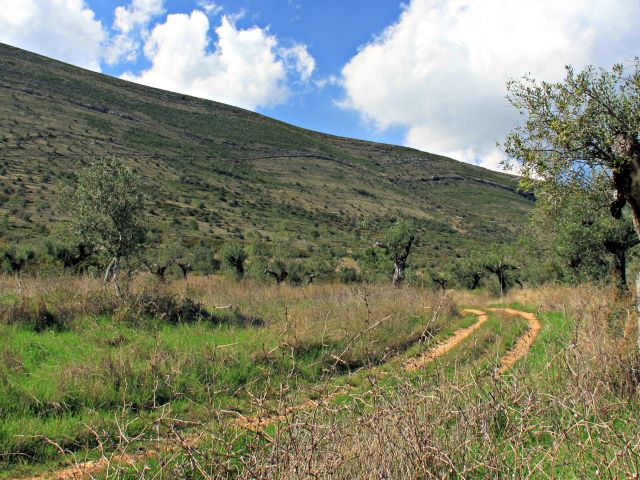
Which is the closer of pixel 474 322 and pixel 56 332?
pixel 56 332

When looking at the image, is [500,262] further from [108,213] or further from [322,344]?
[322,344]

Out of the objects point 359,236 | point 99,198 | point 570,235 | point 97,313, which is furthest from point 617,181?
point 359,236

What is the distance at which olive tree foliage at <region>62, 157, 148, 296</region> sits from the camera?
1728 centimetres

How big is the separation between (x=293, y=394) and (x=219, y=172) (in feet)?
294

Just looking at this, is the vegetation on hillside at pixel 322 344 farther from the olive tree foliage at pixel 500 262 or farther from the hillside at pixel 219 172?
the hillside at pixel 219 172

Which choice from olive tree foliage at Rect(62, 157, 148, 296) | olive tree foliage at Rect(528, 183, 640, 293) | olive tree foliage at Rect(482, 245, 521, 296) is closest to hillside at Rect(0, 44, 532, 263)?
olive tree foliage at Rect(482, 245, 521, 296)

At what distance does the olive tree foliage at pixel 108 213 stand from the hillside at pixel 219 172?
2400 cm

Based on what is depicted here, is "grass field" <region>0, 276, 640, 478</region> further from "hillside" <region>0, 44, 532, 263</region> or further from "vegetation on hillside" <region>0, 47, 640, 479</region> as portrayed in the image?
"hillside" <region>0, 44, 532, 263</region>

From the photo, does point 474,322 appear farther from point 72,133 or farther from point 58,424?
point 72,133

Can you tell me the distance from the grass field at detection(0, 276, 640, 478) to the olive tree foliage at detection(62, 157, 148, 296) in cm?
532

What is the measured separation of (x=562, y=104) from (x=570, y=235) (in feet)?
50.7

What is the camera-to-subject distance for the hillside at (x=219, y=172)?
59656mm

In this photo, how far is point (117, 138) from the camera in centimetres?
8488

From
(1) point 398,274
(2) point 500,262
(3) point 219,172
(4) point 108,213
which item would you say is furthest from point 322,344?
(3) point 219,172
